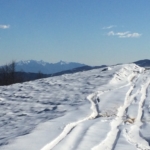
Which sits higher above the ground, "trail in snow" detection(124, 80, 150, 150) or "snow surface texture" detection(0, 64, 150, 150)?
"snow surface texture" detection(0, 64, 150, 150)

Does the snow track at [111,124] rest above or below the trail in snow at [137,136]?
above

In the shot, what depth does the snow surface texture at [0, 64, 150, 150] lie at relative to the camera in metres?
6.87

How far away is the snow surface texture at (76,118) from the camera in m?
6.87

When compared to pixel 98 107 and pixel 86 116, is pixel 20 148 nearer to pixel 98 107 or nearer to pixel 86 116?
pixel 86 116

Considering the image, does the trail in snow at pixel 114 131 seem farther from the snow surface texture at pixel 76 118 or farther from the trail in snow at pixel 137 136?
the trail in snow at pixel 137 136

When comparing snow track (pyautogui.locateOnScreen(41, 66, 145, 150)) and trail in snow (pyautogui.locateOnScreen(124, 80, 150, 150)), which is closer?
snow track (pyautogui.locateOnScreen(41, 66, 145, 150))

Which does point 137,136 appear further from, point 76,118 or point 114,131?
point 76,118

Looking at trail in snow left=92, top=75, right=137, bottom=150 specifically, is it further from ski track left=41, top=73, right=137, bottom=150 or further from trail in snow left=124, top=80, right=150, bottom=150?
trail in snow left=124, top=80, right=150, bottom=150

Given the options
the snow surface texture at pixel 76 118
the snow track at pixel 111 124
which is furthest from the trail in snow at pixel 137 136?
the snow track at pixel 111 124

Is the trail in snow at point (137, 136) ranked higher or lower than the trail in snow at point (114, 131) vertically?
lower

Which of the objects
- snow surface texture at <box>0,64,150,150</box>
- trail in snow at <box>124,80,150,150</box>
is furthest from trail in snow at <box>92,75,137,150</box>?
trail in snow at <box>124,80,150,150</box>

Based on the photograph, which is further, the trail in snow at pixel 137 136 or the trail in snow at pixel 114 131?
the trail in snow at pixel 137 136

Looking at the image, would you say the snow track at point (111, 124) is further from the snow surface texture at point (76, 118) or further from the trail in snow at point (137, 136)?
the trail in snow at point (137, 136)

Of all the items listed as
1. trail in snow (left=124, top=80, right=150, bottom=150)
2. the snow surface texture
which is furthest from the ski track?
trail in snow (left=124, top=80, right=150, bottom=150)
